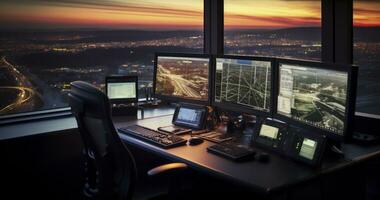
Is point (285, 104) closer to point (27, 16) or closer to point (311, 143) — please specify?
point (311, 143)

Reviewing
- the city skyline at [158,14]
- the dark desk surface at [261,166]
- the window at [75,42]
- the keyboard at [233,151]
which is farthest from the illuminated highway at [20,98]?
the keyboard at [233,151]

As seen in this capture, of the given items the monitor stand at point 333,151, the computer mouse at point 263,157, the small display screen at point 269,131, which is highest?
the small display screen at point 269,131

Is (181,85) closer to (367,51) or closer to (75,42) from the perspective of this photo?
(75,42)

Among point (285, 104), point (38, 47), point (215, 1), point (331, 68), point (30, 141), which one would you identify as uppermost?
point (215, 1)

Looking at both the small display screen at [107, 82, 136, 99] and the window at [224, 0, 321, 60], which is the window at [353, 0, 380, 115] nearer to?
the window at [224, 0, 321, 60]

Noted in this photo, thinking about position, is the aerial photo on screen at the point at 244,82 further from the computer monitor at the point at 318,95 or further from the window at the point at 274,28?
the window at the point at 274,28

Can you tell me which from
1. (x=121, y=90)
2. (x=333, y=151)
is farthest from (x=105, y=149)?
(x=333, y=151)

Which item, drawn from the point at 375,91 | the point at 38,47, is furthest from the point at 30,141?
the point at 375,91

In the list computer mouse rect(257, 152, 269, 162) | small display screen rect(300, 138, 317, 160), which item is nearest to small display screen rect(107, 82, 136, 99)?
computer mouse rect(257, 152, 269, 162)
